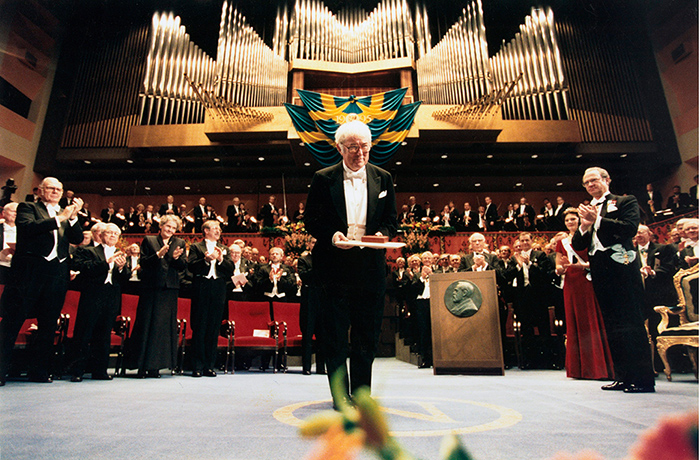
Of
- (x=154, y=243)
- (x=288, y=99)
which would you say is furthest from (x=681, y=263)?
(x=288, y=99)

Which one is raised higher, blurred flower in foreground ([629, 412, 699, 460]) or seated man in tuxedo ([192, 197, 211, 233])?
seated man in tuxedo ([192, 197, 211, 233])

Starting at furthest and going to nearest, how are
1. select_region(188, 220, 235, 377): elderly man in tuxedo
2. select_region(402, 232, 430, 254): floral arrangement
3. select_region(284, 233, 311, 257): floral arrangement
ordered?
select_region(402, 232, 430, 254): floral arrangement
select_region(284, 233, 311, 257): floral arrangement
select_region(188, 220, 235, 377): elderly man in tuxedo

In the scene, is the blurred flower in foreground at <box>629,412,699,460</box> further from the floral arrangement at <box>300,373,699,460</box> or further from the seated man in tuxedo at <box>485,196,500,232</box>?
the seated man in tuxedo at <box>485,196,500,232</box>

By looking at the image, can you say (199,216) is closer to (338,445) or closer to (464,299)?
(464,299)

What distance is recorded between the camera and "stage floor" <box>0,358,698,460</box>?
1.26m

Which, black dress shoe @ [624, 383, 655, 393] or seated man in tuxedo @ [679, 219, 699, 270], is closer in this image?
black dress shoe @ [624, 383, 655, 393]

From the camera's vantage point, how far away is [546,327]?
5.12 m

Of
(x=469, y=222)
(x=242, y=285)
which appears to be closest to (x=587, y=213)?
(x=242, y=285)

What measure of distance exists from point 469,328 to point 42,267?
3.62 metres

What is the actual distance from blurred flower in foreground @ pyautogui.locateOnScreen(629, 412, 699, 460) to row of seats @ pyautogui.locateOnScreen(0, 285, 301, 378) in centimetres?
463

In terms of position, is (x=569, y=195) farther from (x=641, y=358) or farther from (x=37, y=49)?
(x=37, y=49)

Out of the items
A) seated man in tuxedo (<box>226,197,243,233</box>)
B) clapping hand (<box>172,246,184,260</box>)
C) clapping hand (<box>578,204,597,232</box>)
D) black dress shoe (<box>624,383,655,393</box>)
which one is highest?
seated man in tuxedo (<box>226,197,243,233</box>)

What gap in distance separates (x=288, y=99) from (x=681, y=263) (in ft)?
28.7

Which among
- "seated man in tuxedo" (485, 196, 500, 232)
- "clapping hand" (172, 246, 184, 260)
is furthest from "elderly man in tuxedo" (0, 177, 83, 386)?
"seated man in tuxedo" (485, 196, 500, 232)
